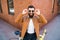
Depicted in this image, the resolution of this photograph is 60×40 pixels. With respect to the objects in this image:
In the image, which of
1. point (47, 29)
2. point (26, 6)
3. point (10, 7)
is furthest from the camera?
point (10, 7)

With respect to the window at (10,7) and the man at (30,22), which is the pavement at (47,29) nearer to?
the window at (10,7)

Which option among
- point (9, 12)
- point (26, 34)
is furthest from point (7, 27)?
point (26, 34)

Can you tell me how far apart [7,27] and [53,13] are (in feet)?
6.82

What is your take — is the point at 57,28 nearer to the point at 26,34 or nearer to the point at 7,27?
the point at 7,27

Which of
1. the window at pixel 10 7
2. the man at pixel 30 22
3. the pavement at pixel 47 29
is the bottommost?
the pavement at pixel 47 29

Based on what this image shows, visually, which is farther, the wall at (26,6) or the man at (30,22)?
the wall at (26,6)

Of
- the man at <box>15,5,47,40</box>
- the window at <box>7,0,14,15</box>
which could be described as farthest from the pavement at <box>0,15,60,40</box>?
the man at <box>15,5,47,40</box>

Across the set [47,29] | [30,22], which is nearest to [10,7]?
[47,29]

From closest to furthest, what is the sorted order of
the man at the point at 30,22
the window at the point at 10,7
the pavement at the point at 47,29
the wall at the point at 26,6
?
the man at the point at 30,22, the pavement at the point at 47,29, the wall at the point at 26,6, the window at the point at 10,7

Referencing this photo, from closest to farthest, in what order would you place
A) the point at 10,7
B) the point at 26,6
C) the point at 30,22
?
the point at 30,22 → the point at 26,6 → the point at 10,7

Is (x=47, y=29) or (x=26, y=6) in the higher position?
(x=26, y=6)

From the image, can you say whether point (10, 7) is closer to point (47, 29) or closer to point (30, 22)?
point (47, 29)

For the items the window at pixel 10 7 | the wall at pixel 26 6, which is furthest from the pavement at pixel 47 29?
the window at pixel 10 7

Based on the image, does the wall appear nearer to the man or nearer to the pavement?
the pavement
